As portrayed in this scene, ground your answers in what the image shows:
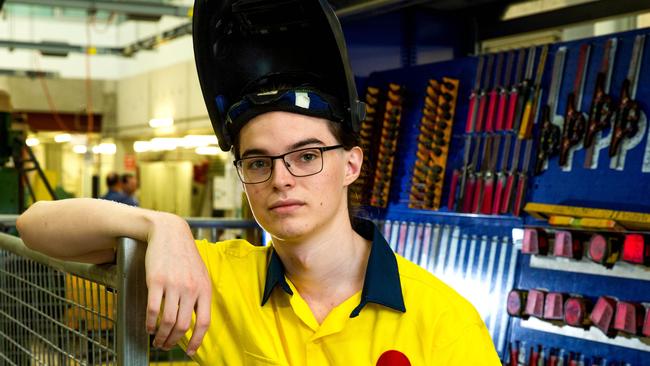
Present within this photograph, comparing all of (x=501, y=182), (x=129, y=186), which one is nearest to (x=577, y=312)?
(x=501, y=182)

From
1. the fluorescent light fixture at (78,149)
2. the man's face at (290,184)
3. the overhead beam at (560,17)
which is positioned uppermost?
the overhead beam at (560,17)

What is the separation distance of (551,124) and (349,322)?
292 cm

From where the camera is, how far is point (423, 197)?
518cm

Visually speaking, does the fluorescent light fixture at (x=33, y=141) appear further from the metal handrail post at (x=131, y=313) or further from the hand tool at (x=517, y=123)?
the metal handrail post at (x=131, y=313)

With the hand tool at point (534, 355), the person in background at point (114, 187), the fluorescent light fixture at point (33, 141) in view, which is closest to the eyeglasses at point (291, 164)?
the hand tool at point (534, 355)

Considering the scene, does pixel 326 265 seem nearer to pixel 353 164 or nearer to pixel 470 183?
pixel 353 164

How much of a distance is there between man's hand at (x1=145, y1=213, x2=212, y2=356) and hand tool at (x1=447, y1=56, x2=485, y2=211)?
347 centimetres

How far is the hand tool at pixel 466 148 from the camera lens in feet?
16.0

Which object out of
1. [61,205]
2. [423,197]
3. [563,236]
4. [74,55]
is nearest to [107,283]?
[61,205]

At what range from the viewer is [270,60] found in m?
2.01

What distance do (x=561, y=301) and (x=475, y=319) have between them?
2546 mm

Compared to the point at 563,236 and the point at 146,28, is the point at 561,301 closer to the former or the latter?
the point at 563,236

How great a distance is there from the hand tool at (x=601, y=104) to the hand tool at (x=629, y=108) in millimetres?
67

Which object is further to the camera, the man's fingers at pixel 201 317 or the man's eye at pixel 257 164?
the man's eye at pixel 257 164
